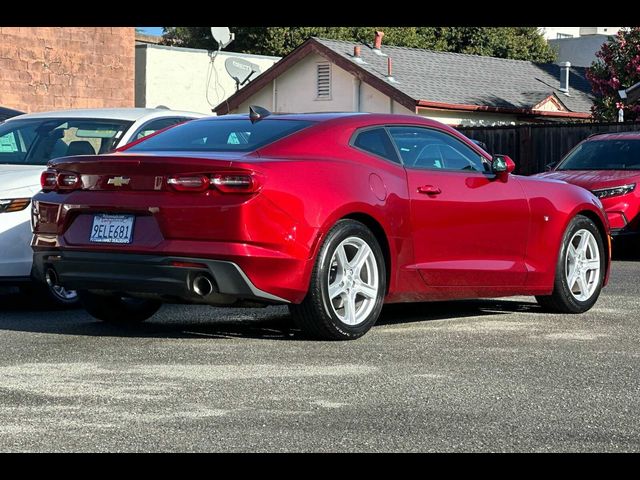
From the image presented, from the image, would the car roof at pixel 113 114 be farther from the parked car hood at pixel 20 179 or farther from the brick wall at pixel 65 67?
the brick wall at pixel 65 67

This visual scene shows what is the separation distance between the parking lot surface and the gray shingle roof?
3069 cm

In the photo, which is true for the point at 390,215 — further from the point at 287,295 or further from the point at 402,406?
the point at 402,406

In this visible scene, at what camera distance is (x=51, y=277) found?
8719 millimetres

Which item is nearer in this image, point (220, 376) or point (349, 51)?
point (220, 376)

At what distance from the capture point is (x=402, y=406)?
6.25 meters

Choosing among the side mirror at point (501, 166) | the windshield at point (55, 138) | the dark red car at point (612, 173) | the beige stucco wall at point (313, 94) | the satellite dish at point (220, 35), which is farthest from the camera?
the satellite dish at point (220, 35)

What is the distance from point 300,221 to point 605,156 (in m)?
10.3

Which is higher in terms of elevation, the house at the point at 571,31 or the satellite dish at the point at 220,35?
the house at the point at 571,31

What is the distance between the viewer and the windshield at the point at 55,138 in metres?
11.0

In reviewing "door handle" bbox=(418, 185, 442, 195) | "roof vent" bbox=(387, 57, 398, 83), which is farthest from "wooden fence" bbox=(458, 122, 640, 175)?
"door handle" bbox=(418, 185, 442, 195)

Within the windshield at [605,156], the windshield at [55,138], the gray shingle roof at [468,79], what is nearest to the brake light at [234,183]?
the windshield at [55,138]

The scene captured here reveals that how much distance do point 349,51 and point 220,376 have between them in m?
36.6

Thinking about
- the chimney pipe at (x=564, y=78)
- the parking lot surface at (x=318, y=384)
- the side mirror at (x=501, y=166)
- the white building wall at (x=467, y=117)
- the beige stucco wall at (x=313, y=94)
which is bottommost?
the parking lot surface at (x=318, y=384)
